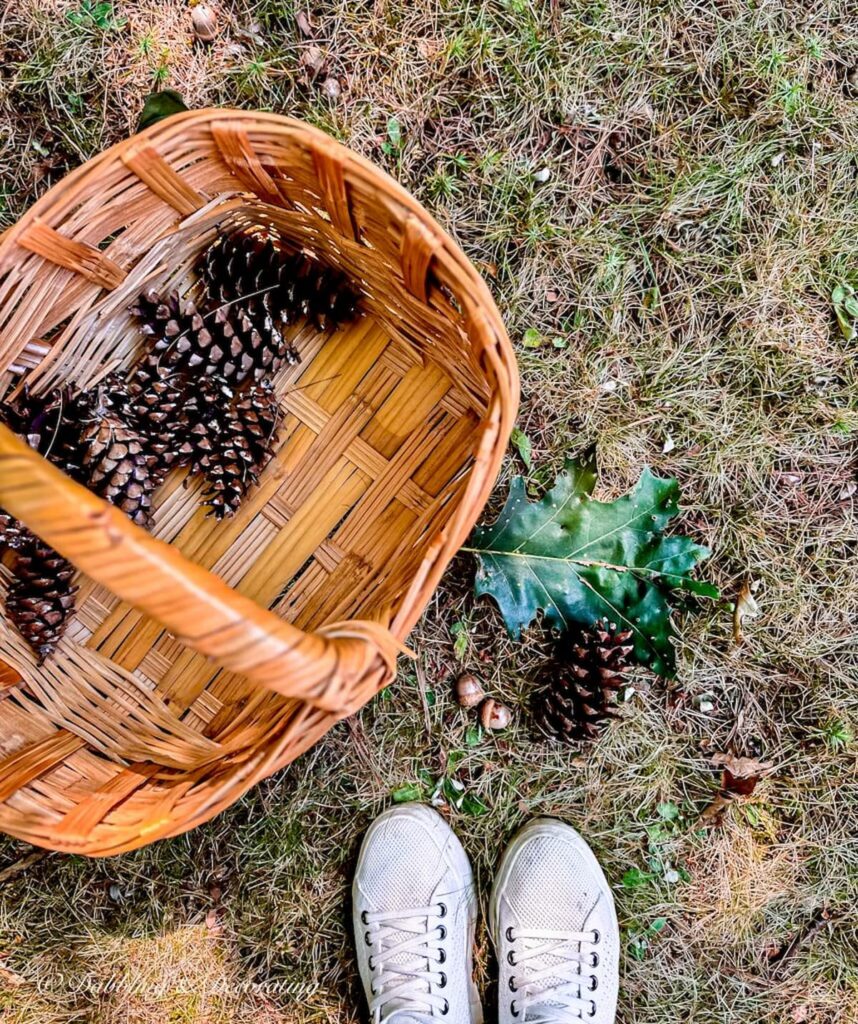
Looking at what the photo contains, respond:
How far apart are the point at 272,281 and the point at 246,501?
32 centimetres

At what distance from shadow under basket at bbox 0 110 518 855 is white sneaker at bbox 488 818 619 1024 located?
0.57 m

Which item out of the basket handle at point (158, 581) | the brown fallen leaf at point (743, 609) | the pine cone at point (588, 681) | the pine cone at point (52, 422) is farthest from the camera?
the brown fallen leaf at point (743, 609)

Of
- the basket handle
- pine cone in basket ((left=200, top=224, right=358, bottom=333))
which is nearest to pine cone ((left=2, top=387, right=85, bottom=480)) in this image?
pine cone in basket ((left=200, top=224, right=358, bottom=333))

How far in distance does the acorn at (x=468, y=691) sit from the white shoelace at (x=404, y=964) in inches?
14.0

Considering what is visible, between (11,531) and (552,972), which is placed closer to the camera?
(11,531)

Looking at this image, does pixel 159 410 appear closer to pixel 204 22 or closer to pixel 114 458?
pixel 114 458

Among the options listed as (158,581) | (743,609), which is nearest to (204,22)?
(158,581)

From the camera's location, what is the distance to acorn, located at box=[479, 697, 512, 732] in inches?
48.8

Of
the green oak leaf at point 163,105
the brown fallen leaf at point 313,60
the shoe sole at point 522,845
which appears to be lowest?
the shoe sole at point 522,845

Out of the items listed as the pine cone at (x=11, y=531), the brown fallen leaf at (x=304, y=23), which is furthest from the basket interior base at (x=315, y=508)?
the brown fallen leaf at (x=304, y=23)

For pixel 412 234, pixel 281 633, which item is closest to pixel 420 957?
pixel 281 633

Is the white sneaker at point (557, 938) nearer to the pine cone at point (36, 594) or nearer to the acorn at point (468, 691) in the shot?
the acorn at point (468, 691)

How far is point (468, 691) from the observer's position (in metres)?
1.23

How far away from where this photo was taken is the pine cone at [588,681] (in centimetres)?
116
